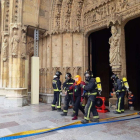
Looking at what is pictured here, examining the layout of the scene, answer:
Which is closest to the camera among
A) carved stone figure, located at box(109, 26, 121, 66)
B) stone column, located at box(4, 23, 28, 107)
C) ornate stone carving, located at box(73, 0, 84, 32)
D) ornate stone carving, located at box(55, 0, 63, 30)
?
carved stone figure, located at box(109, 26, 121, 66)

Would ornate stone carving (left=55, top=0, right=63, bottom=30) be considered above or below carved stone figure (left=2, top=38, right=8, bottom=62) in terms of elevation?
above

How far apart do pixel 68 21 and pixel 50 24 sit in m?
1.13

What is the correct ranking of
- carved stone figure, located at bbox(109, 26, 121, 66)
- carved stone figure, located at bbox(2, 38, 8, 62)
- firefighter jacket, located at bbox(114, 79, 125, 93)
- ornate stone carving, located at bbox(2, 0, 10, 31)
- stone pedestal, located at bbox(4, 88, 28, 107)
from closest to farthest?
firefighter jacket, located at bbox(114, 79, 125, 93)
carved stone figure, located at bbox(109, 26, 121, 66)
stone pedestal, located at bbox(4, 88, 28, 107)
ornate stone carving, located at bbox(2, 0, 10, 31)
carved stone figure, located at bbox(2, 38, 8, 62)

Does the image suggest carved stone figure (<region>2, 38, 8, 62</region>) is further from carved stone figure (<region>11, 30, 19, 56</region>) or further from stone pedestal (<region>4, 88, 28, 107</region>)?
stone pedestal (<region>4, 88, 28, 107</region>)

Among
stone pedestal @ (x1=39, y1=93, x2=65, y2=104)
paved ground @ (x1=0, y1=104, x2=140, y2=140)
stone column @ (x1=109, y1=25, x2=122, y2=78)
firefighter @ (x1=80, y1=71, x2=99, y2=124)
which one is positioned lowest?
paved ground @ (x1=0, y1=104, x2=140, y2=140)

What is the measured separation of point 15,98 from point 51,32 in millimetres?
4312

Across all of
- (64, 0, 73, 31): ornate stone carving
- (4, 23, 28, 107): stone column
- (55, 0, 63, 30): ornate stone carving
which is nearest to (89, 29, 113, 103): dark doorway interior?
(64, 0, 73, 31): ornate stone carving

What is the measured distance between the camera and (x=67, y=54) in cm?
1014

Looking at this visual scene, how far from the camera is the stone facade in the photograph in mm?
9016

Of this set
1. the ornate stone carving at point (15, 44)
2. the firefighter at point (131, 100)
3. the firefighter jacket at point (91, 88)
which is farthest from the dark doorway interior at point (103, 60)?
the firefighter jacket at point (91, 88)

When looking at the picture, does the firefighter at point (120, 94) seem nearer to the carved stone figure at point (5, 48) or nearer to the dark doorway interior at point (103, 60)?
the dark doorway interior at point (103, 60)

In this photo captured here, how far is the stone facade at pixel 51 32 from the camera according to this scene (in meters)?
9.02

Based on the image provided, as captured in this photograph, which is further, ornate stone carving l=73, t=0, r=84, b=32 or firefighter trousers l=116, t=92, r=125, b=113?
ornate stone carving l=73, t=0, r=84, b=32

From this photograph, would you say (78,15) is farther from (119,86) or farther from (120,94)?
(120,94)
